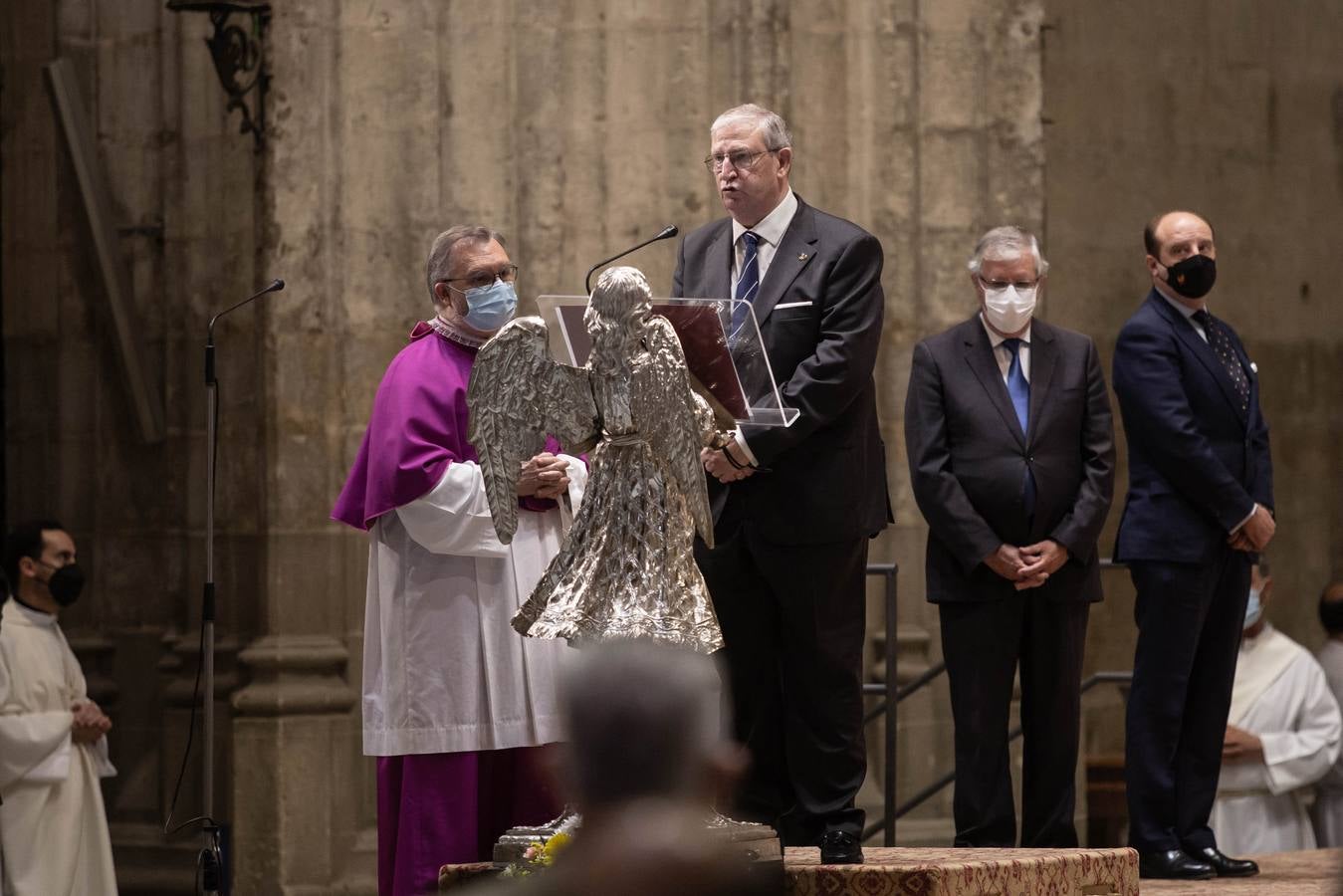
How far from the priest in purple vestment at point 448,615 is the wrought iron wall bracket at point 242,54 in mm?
2787

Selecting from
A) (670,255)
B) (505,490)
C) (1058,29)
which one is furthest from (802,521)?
(1058,29)

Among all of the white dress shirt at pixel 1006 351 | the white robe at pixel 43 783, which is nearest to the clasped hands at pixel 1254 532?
the white dress shirt at pixel 1006 351

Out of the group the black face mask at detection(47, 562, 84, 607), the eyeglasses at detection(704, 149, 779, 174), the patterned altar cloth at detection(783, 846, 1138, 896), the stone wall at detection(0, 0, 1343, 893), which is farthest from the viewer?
the stone wall at detection(0, 0, 1343, 893)

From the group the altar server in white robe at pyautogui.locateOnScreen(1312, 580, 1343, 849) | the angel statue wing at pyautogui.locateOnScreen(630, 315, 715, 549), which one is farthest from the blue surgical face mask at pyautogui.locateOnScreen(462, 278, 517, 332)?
the altar server in white robe at pyautogui.locateOnScreen(1312, 580, 1343, 849)

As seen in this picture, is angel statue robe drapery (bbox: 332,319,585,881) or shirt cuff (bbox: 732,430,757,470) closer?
shirt cuff (bbox: 732,430,757,470)

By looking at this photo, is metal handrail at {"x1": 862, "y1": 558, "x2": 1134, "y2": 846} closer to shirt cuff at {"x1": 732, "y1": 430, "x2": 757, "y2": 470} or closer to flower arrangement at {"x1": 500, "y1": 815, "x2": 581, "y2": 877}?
shirt cuff at {"x1": 732, "y1": 430, "x2": 757, "y2": 470}

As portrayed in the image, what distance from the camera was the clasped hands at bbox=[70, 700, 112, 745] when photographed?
8.02m

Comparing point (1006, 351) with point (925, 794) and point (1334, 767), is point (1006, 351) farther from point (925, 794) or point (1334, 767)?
point (1334, 767)

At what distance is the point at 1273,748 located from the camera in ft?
28.5

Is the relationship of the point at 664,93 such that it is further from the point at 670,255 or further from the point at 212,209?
the point at 212,209

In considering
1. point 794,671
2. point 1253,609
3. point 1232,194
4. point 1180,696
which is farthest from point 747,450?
point 1232,194

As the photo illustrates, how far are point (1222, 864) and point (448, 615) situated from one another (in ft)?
8.41

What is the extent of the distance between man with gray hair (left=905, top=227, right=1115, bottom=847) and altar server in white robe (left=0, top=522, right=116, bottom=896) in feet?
10.8

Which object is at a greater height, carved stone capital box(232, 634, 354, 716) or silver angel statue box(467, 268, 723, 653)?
silver angel statue box(467, 268, 723, 653)
